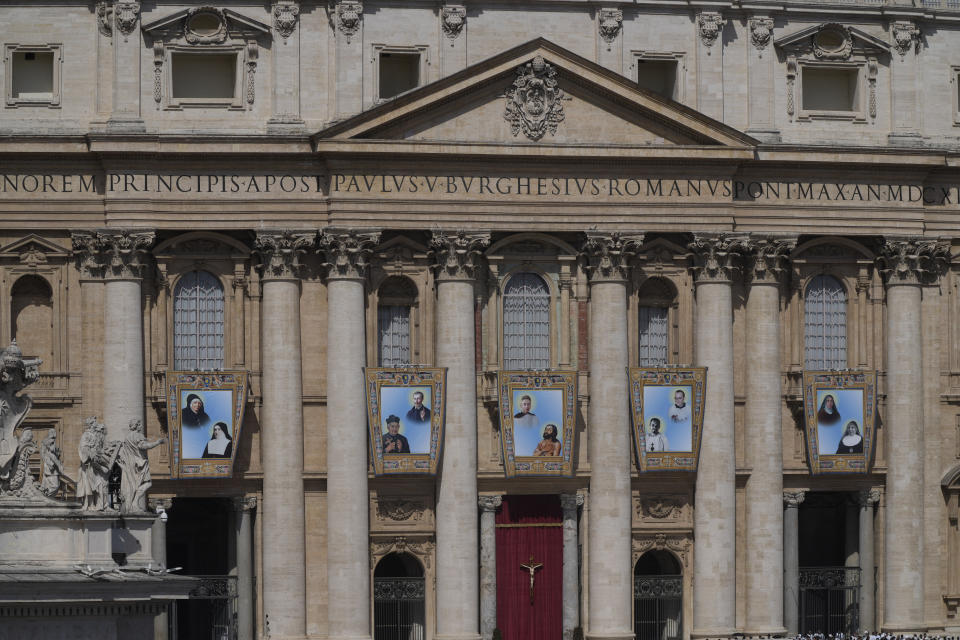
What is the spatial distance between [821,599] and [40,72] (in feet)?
98.2

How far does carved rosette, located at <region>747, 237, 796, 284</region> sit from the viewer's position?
92.2 metres

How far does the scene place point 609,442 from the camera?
90.6m

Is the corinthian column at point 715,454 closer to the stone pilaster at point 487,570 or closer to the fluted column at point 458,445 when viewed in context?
the stone pilaster at point 487,570

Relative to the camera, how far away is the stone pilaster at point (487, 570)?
9019cm

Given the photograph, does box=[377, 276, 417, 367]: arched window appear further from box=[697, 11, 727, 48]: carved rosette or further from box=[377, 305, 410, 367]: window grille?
box=[697, 11, 727, 48]: carved rosette

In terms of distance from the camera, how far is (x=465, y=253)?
89938mm

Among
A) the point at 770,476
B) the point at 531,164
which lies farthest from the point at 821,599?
the point at 531,164

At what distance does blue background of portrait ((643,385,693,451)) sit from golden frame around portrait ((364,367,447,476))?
21.5 ft

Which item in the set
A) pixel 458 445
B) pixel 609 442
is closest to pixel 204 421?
pixel 458 445

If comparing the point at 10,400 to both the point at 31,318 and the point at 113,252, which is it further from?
the point at 31,318

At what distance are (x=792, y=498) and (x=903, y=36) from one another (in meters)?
15.3

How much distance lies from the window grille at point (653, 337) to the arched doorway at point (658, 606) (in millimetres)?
6152

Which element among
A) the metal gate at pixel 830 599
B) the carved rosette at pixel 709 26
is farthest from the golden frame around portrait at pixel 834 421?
the carved rosette at pixel 709 26

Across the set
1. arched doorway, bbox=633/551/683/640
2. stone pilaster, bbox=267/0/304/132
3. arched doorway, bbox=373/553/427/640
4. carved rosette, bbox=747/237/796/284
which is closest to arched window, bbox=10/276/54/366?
stone pilaster, bbox=267/0/304/132
